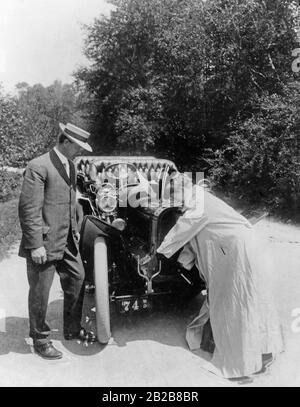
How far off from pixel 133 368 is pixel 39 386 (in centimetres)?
78

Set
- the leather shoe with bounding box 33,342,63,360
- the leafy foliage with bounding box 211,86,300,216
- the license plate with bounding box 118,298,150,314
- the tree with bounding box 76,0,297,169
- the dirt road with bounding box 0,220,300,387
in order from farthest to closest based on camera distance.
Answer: the tree with bounding box 76,0,297,169
the leafy foliage with bounding box 211,86,300,216
the license plate with bounding box 118,298,150,314
the leather shoe with bounding box 33,342,63,360
the dirt road with bounding box 0,220,300,387

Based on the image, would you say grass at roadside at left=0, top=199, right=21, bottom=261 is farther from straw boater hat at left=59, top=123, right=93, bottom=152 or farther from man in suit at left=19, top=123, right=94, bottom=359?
straw boater hat at left=59, top=123, right=93, bottom=152

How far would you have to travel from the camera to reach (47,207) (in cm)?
404

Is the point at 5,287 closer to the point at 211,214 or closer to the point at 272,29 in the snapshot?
the point at 211,214

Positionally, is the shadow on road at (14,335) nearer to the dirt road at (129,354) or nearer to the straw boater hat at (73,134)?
the dirt road at (129,354)

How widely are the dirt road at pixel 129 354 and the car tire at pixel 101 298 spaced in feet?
0.68

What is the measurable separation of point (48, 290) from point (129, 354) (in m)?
0.93

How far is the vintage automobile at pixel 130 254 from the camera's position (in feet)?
14.0

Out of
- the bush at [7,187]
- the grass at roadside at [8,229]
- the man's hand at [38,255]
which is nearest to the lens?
the man's hand at [38,255]

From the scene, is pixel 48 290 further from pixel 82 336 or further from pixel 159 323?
pixel 159 323

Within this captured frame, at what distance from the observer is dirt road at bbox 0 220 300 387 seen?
365cm

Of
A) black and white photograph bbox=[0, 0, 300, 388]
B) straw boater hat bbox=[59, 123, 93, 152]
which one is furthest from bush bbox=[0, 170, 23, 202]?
straw boater hat bbox=[59, 123, 93, 152]

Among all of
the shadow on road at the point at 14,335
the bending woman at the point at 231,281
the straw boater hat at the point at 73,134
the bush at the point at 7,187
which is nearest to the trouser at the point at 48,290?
the shadow on road at the point at 14,335

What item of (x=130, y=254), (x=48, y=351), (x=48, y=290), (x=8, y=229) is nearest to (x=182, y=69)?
(x=8, y=229)
